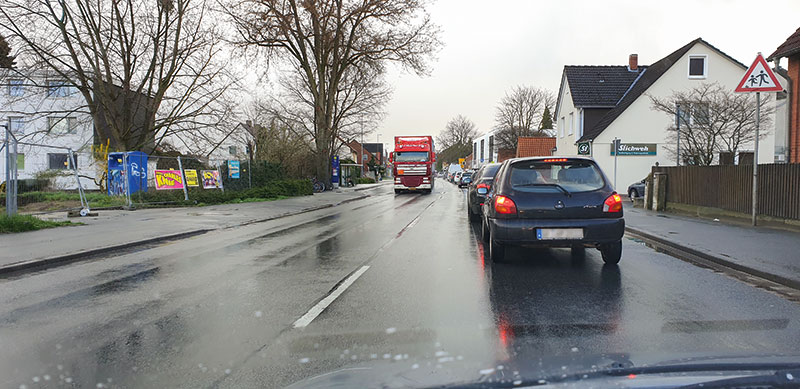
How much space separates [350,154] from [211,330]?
91.2m

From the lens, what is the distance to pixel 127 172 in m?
18.2

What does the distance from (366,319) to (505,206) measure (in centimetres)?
302

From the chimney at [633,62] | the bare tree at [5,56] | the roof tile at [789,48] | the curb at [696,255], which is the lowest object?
the curb at [696,255]

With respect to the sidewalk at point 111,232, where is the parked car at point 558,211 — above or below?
above

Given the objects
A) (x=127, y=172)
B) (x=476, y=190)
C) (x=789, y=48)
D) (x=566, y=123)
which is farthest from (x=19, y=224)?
(x=566, y=123)

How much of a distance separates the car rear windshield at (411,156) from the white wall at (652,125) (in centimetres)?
1092

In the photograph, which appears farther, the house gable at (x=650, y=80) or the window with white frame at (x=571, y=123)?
the window with white frame at (x=571, y=123)

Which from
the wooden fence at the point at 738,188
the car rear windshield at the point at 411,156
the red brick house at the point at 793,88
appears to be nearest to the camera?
the wooden fence at the point at 738,188

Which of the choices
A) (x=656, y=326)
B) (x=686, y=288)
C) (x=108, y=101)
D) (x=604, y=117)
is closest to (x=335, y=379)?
(x=656, y=326)

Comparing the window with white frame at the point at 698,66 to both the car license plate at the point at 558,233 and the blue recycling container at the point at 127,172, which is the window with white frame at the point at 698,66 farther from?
→ the blue recycling container at the point at 127,172

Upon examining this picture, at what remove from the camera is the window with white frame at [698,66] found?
26.4 meters

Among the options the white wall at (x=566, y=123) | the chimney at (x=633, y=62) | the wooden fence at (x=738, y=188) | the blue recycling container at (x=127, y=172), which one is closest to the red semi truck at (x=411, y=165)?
the white wall at (x=566, y=123)

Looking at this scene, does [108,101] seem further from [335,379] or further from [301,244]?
[335,379]

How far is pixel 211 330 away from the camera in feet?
14.1
